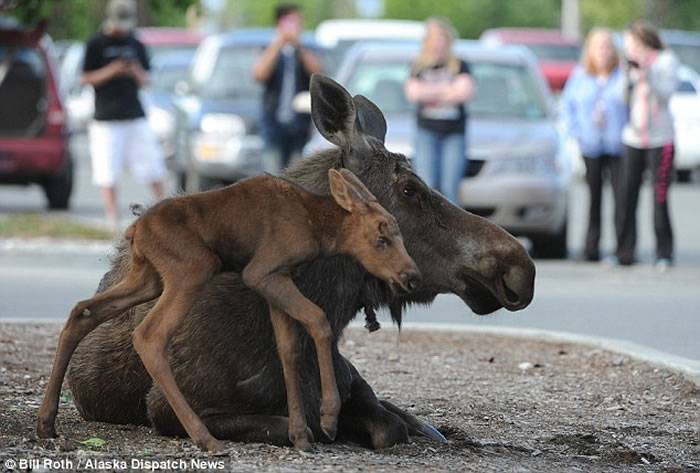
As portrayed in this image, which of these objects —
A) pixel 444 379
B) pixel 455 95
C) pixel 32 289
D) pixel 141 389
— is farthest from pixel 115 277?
pixel 455 95

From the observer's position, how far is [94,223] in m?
19.0

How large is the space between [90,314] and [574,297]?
7.90m

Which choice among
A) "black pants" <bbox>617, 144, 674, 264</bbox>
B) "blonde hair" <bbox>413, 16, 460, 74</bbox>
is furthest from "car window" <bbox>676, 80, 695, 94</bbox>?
"blonde hair" <bbox>413, 16, 460, 74</bbox>

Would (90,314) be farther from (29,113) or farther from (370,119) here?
(29,113)

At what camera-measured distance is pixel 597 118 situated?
648 inches

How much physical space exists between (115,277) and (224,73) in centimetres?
1588

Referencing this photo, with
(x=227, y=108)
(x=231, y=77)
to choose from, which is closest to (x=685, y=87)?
(x=231, y=77)

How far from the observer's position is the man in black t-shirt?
1744 centimetres

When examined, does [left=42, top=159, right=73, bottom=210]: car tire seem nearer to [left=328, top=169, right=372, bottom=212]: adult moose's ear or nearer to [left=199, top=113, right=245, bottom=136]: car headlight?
[left=199, top=113, right=245, bottom=136]: car headlight

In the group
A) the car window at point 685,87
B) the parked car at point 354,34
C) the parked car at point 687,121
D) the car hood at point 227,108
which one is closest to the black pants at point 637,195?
the car hood at point 227,108

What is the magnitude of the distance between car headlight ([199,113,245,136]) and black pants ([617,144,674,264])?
6565 millimetres

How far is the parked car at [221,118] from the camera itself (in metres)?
21.6

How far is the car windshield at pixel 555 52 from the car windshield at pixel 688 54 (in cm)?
614

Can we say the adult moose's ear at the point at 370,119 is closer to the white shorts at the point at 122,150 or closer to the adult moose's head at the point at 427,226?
the adult moose's head at the point at 427,226
